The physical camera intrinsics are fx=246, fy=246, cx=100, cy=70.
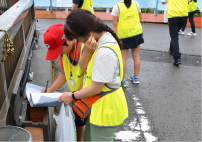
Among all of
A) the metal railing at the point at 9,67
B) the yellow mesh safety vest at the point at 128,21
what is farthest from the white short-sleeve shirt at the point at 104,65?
the yellow mesh safety vest at the point at 128,21

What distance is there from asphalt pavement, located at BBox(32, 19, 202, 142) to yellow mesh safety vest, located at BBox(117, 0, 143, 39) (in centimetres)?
108

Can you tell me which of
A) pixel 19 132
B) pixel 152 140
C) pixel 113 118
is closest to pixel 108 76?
pixel 113 118

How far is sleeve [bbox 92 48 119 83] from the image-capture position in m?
1.86

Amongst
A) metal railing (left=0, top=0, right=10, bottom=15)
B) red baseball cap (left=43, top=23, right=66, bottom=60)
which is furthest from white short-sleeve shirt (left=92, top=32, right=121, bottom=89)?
metal railing (left=0, top=0, right=10, bottom=15)

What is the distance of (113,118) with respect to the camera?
2059mm

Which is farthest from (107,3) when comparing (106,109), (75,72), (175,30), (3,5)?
(106,109)

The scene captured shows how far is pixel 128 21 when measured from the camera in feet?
14.9

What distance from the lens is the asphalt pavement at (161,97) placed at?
11.3ft

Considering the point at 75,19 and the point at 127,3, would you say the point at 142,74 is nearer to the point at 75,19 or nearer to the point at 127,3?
the point at 127,3

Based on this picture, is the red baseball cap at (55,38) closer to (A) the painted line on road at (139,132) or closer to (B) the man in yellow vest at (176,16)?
(A) the painted line on road at (139,132)

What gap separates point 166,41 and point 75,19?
7.32 meters

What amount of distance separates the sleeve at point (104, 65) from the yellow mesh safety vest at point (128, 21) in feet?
9.07

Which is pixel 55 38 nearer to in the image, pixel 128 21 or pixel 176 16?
pixel 128 21

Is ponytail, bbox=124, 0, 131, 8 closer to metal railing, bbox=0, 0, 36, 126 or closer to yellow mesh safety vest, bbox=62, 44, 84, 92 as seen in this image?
metal railing, bbox=0, 0, 36, 126
